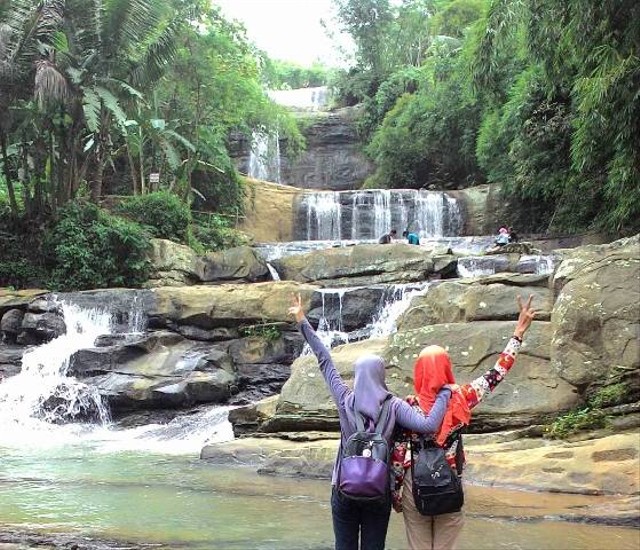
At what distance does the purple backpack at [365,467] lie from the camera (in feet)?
10.4

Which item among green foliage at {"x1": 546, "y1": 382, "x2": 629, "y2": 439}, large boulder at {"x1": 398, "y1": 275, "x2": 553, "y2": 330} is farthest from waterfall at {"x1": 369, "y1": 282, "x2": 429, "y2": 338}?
green foliage at {"x1": 546, "y1": 382, "x2": 629, "y2": 439}

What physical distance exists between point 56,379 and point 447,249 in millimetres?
10003

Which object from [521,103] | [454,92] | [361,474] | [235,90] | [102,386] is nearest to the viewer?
[361,474]

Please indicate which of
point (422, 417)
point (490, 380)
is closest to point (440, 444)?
point (422, 417)

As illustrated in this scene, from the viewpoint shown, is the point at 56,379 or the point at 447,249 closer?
the point at 56,379

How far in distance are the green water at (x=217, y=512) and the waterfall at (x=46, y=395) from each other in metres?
5.19

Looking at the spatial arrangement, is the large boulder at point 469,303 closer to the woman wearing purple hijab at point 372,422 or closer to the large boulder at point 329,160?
the woman wearing purple hijab at point 372,422

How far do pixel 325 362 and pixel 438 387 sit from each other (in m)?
0.63

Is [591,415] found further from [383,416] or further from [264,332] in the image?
[264,332]

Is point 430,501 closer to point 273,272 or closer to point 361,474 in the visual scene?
point 361,474

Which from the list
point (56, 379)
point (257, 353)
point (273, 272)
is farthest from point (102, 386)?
point (273, 272)

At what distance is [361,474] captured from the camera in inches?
125

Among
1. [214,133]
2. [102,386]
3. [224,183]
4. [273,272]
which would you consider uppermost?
[214,133]

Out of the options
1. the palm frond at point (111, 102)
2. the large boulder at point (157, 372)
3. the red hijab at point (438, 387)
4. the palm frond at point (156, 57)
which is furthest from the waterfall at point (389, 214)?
the red hijab at point (438, 387)
